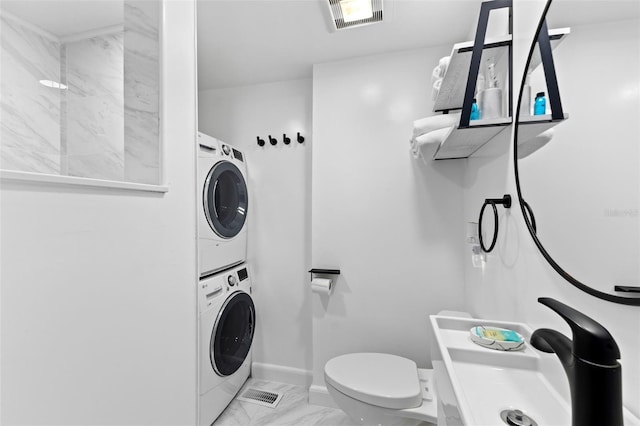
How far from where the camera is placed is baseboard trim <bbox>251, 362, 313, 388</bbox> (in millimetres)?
2137

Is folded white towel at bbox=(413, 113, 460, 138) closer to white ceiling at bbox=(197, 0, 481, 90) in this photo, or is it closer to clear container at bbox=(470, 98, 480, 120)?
clear container at bbox=(470, 98, 480, 120)

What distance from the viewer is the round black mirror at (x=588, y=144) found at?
0.48 metres

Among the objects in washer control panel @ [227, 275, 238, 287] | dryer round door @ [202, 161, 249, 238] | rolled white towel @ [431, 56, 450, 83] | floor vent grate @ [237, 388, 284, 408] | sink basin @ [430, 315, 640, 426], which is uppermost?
rolled white towel @ [431, 56, 450, 83]

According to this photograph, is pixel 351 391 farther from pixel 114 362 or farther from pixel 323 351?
pixel 114 362

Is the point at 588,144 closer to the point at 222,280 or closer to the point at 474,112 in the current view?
the point at 474,112

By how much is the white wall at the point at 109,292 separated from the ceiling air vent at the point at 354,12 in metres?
0.78

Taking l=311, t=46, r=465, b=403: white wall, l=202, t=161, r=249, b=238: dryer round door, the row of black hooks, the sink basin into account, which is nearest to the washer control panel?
l=202, t=161, r=249, b=238: dryer round door

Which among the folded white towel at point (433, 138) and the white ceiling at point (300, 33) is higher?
the white ceiling at point (300, 33)

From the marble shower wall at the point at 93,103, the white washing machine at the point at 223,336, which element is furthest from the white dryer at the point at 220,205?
the marble shower wall at the point at 93,103

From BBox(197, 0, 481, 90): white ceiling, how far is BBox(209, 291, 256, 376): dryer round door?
1.74 metres

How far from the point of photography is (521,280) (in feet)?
3.08

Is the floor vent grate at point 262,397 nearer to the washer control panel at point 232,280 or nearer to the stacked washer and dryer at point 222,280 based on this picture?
the stacked washer and dryer at point 222,280

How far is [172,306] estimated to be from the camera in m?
0.94

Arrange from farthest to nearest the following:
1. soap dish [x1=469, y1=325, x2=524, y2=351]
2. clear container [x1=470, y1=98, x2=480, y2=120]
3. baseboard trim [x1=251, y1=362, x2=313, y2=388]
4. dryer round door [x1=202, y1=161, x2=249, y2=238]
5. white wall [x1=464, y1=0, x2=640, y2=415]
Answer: baseboard trim [x1=251, y1=362, x2=313, y2=388]
dryer round door [x1=202, y1=161, x2=249, y2=238]
clear container [x1=470, y1=98, x2=480, y2=120]
soap dish [x1=469, y1=325, x2=524, y2=351]
white wall [x1=464, y1=0, x2=640, y2=415]
